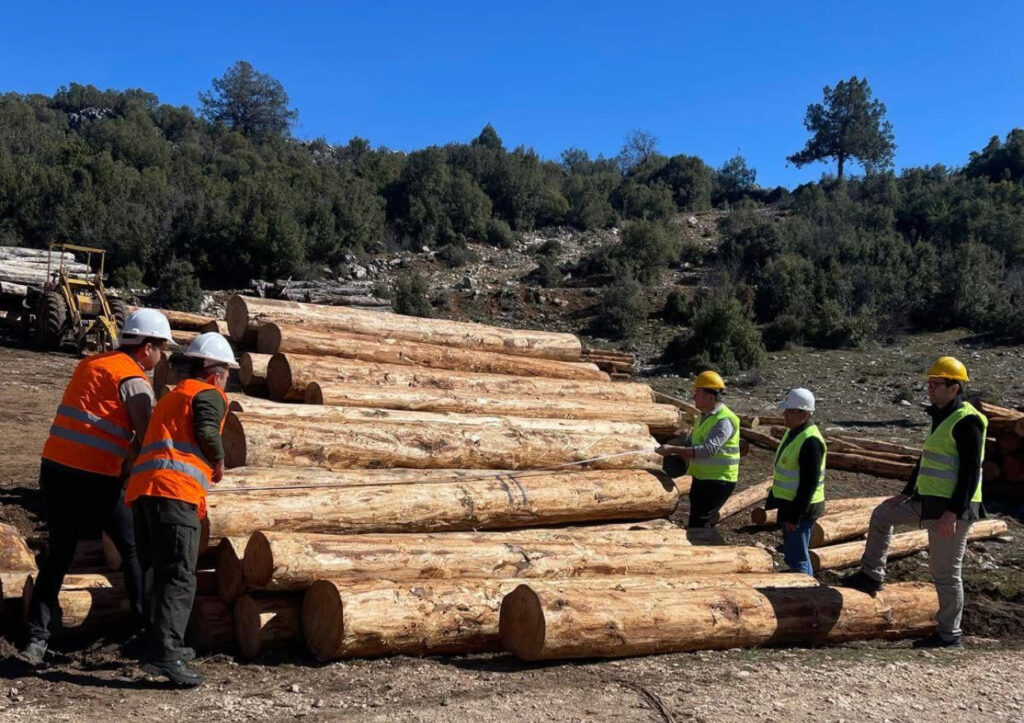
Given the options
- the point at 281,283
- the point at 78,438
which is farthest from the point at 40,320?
the point at 78,438

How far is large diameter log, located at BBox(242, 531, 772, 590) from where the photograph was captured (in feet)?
19.8

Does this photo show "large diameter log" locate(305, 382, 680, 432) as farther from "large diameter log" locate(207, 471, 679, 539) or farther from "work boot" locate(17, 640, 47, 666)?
"work boot" locate(17, 640, 47, 666)

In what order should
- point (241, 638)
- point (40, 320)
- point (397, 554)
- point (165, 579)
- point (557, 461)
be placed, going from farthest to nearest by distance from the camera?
1. point (40, 320)
2. point (557, 461)
3. point (397, 554)
4. point (241, 638)
5. point (165, 579)

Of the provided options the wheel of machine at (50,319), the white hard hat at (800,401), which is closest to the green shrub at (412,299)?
the wheel of machine at (50,319)

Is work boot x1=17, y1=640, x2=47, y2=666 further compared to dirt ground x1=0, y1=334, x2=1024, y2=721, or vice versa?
work boot x1=17, y1=640, x2=47, y2=666

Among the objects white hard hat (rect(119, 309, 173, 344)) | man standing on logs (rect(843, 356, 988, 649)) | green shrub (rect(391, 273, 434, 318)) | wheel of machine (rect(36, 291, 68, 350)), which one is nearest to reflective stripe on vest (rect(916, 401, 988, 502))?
man standing on logs (rect(843, 356, 988, 649))

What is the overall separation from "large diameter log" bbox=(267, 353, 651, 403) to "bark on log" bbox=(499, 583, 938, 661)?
3683 millimetres

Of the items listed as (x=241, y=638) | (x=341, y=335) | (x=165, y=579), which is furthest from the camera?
(x=341, y=335)

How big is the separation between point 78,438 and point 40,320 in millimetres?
16492

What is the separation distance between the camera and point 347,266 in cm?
3441

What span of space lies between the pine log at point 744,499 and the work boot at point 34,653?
21.7ft

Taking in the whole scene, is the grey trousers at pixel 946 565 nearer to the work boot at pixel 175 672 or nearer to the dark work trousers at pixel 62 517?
the work boot at pixel 175 672

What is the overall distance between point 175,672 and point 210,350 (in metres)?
1.80

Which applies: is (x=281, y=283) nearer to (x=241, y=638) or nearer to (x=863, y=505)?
(x=863, y=505)
